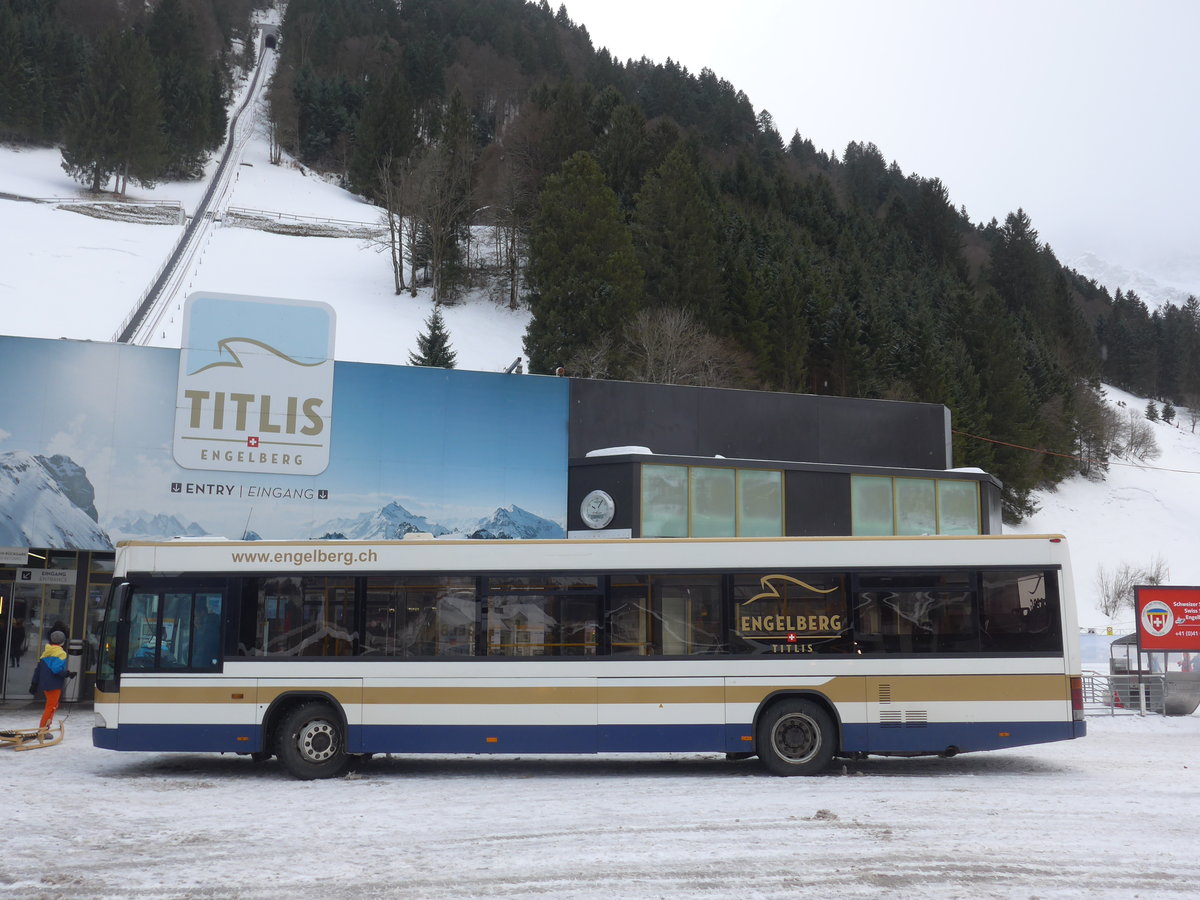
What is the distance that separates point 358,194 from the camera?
90750 millimetres

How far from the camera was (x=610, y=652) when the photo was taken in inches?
498

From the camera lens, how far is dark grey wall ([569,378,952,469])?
2409 centimetres

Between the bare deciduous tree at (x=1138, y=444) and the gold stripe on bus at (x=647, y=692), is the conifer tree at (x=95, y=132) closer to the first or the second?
the gold stripe on bus at (x=647, y=692)

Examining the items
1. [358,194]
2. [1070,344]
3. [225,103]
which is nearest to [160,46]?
[225,103]

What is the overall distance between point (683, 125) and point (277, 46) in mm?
66567

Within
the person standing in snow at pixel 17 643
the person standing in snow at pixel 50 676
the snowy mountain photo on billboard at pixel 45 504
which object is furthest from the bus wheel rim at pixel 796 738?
the person standing in snow at pixel 17 643

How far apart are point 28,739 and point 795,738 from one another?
1074 cm

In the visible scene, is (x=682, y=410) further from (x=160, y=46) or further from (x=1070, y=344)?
(x=160, y=46)

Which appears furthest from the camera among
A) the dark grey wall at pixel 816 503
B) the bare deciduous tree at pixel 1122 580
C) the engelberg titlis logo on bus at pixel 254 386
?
the bare deciduous tree at pixel 1122 580

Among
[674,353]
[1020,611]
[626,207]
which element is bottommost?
[1020,611]

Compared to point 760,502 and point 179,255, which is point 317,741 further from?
point 179,255

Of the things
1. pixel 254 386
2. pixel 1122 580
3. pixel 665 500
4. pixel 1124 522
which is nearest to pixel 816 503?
pixel 665 500

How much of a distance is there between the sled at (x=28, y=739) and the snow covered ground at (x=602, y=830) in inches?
31.7

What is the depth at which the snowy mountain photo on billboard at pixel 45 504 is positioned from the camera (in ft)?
66.0
